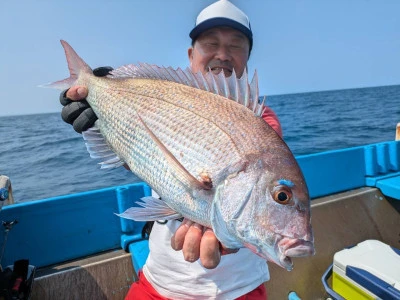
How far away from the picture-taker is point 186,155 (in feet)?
4.54

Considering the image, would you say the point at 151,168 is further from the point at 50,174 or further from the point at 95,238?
the point at 50,174

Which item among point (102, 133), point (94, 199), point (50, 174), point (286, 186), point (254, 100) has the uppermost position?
point (254, 100)

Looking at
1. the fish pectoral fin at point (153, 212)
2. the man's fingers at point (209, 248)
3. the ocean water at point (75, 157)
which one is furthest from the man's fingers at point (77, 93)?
the ocean water at point (75, 157)

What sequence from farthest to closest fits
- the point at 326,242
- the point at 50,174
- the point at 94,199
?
the point at 50,174, the point at 326,242, the point at 94,199

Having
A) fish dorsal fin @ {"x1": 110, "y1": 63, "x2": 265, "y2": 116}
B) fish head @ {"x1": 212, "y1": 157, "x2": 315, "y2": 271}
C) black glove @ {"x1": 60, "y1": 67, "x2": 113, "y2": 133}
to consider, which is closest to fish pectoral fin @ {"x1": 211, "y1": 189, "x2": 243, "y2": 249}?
fish head @ {"x1": 212, "y1": 157, "x2": 315, "y2": 271}

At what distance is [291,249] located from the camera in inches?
41.8

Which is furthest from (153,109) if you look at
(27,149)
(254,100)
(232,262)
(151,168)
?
(27,149)

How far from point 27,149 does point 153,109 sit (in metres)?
18.1

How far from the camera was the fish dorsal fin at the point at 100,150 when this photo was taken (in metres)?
1.74

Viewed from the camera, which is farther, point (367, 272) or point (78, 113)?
point (367, 272)

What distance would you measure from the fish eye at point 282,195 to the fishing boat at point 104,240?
4.73 feet

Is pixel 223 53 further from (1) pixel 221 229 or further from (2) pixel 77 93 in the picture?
(1) pixel 221 229

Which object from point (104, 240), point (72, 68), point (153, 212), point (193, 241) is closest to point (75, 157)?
point (104, 240)

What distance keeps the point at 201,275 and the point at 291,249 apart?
33.8 inches
